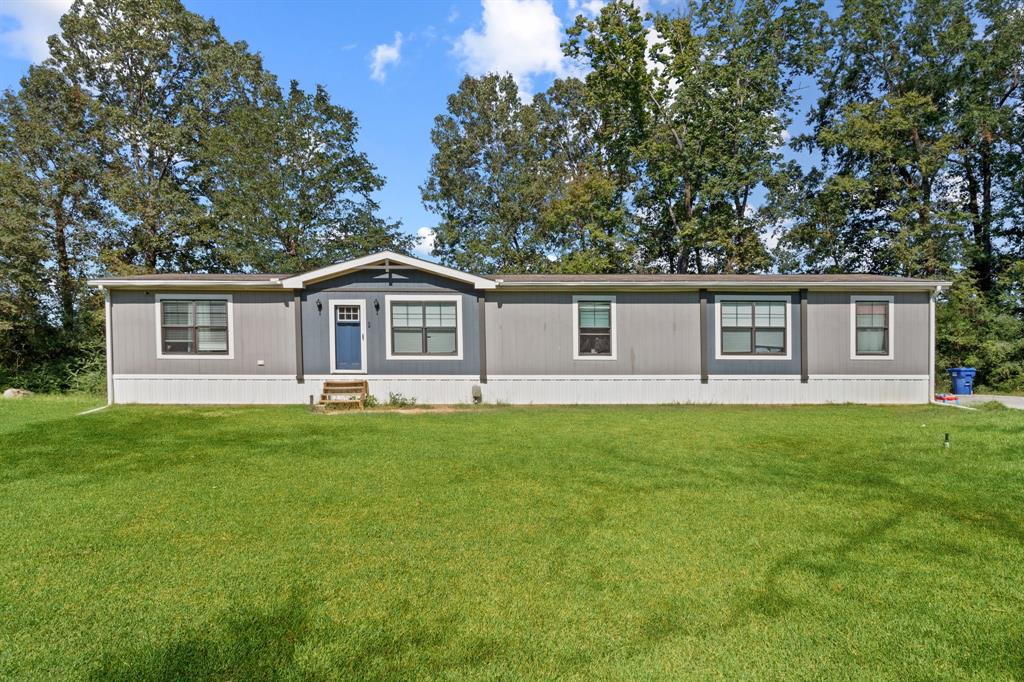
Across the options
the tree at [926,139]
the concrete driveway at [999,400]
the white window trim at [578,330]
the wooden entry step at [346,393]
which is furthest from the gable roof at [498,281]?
the tree at [926,139]

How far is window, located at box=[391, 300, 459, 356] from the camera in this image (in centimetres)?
1269

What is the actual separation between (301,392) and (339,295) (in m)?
2.49

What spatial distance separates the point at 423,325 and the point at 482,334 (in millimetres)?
A: 1459

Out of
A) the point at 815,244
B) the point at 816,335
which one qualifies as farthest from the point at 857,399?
the point at 815,244

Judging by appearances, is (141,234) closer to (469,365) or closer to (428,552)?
(469,365)

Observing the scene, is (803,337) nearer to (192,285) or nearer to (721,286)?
(721,286)

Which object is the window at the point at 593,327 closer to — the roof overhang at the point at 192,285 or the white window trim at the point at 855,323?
the white window trim at the point at 855,323

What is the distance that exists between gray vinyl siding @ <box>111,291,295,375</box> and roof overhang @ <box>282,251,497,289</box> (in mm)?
A: 742

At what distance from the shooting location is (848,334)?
1257 centimetres

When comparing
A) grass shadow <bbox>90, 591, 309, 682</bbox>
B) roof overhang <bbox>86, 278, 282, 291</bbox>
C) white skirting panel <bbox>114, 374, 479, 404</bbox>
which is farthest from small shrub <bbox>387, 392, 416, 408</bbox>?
grass shadow <bbox>90, 591, 309, 682</bbox>

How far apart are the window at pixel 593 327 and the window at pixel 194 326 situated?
8.46 metres

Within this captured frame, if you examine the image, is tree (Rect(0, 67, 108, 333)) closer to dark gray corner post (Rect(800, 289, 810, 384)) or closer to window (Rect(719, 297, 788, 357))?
window (Rect(719, 297, 788, 357))

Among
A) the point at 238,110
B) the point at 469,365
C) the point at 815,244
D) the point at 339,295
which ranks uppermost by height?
the point at 238,110

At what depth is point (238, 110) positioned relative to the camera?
24.5 meters
